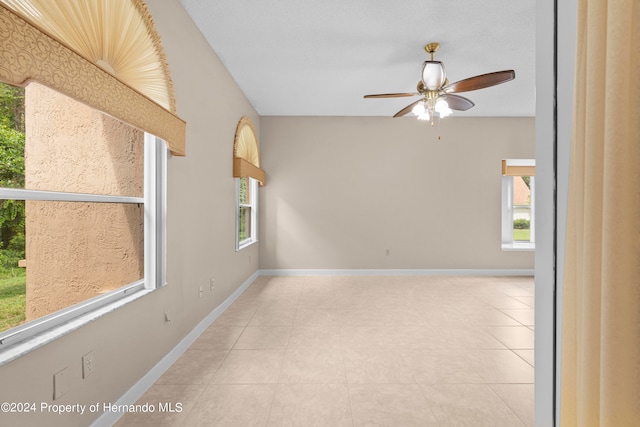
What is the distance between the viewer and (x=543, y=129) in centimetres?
100

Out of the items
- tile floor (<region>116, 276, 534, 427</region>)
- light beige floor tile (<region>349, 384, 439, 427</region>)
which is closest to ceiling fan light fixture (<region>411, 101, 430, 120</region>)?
tile floor (<region>116, 276, 534, 427</region>)

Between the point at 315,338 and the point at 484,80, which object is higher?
the point at 484,80

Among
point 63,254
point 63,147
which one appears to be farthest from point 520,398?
point 63,147

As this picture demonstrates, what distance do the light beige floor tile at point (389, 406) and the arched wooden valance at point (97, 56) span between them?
2058 millimetres

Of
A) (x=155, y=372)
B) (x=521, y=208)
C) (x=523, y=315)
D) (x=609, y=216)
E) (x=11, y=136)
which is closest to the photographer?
(x=609, y=216)

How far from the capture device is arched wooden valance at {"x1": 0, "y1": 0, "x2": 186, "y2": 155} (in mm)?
1041

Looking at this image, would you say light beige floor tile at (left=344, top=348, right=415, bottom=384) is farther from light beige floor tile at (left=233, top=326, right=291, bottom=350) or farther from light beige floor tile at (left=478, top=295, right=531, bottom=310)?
light beige floor tile at (left=478, top=295, right=531, bottom=310)

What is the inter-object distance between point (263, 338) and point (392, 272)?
3236mm

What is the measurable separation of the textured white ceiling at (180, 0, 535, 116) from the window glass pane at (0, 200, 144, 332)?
189 cm

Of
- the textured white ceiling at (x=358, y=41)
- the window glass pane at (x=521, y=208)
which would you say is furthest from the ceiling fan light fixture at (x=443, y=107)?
the window glass pane at (x=521, y=208)

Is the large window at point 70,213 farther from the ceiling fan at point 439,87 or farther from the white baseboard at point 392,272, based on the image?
the white baseboard at point 392,272

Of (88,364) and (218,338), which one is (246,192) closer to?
(218,338)

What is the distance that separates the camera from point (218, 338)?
2703 mm

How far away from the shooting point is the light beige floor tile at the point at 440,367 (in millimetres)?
2078
